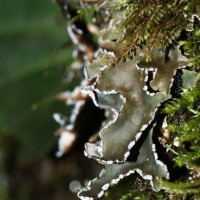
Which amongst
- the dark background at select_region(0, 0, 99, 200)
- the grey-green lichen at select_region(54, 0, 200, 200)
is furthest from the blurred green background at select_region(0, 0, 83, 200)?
the grey-green lichen at select_region(54, 0, 200, 200)

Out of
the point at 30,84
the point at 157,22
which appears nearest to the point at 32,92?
the point at 30,84

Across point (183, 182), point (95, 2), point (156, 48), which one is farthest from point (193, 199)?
point (95, 2)

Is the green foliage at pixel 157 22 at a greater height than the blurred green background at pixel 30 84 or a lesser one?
greater

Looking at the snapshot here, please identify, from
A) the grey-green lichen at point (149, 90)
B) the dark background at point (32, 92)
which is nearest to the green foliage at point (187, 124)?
the grey-green lichen at point (149, 90)

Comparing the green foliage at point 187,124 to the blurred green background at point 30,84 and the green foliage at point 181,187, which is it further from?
the blurred green background at point 30,84

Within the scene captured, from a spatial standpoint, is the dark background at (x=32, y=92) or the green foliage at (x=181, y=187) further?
the dark background at (x=32, y=92)

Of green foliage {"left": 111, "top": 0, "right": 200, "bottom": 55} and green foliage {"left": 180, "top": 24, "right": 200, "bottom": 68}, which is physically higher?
green foliage {"left": 111, "top": 0, "right": 200, "bottom": 55}

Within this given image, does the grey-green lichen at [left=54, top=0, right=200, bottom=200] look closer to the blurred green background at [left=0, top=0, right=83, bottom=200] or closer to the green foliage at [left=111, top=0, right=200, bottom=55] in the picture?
the green foliage at [left=111, top=0, right=200, bottom=55]

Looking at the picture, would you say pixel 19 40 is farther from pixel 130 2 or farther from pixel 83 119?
pixel 130 2

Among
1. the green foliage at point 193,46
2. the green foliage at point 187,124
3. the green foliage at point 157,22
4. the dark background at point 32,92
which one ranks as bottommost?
the dark background at point 32,92
